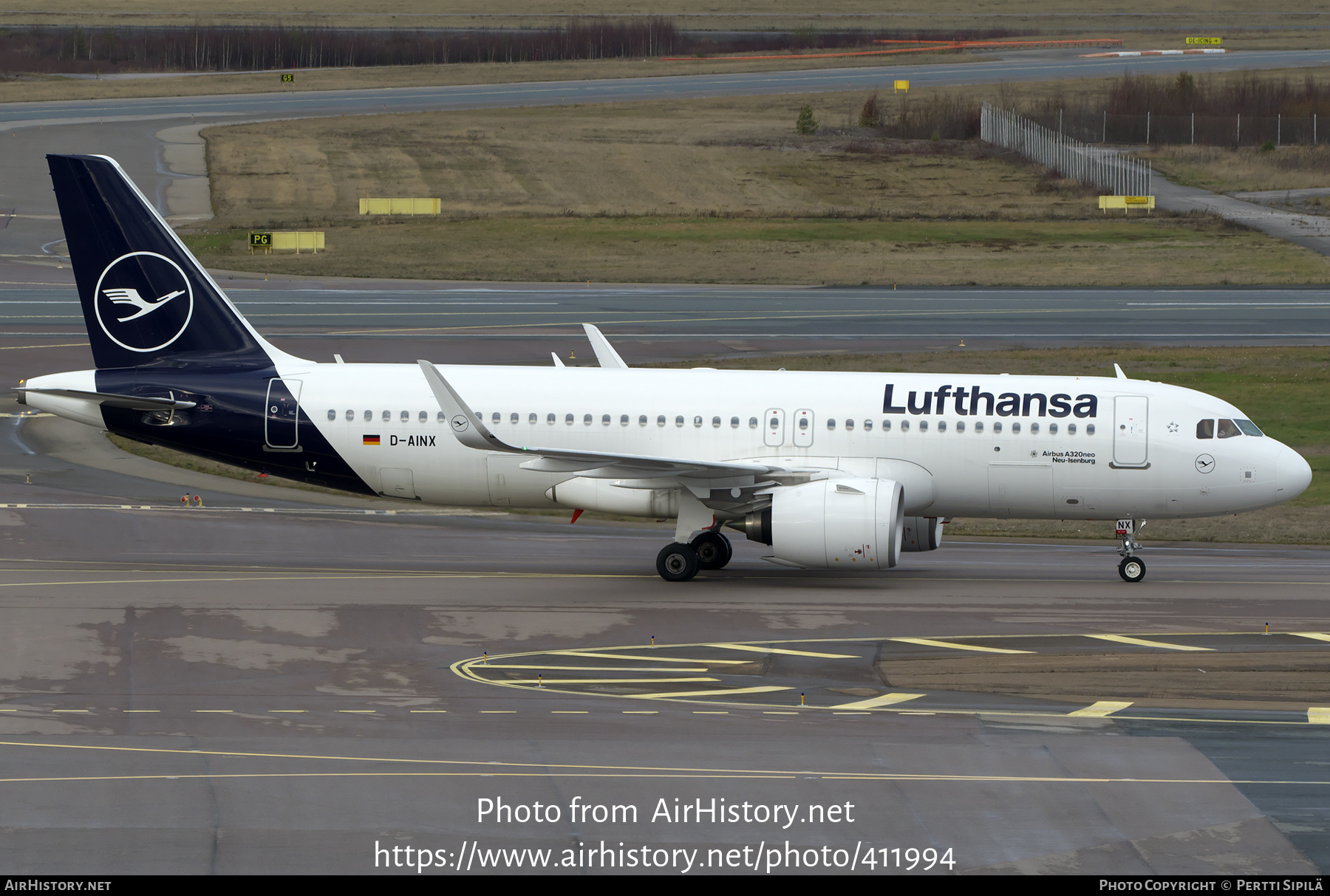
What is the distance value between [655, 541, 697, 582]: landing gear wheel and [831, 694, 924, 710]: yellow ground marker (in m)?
8.56

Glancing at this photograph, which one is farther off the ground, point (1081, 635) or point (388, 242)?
point (388, 242)

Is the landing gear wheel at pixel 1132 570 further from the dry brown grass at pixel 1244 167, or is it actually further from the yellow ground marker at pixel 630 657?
the dry brown grass at pixel 1244 167

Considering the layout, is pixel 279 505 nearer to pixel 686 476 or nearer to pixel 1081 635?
pixel 686 476

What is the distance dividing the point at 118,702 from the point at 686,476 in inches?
471

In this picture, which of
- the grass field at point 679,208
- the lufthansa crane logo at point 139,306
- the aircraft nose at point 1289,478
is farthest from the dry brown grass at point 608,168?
the aircraft nose at point 1289,478

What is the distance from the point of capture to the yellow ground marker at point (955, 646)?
2552 centimetres

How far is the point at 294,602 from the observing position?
28406 millimetres

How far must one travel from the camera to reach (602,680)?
23547mm

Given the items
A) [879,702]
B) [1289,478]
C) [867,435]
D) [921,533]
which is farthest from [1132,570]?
[879,702]

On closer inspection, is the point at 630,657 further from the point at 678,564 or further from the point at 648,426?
the point at 648,426

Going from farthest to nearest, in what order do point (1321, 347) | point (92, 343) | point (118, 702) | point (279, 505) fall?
point (1321, 347) → point (279, 505) → point (92, 343) → point (118, 702)

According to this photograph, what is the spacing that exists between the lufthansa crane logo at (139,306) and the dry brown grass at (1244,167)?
8700cm

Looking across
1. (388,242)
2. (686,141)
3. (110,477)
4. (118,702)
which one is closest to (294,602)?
(118,702)

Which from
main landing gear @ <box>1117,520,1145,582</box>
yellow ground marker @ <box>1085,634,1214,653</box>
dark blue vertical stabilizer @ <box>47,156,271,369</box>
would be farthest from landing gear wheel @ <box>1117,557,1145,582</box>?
dark blue vertical stabilizer @ <box>47,156,271,369</box>
